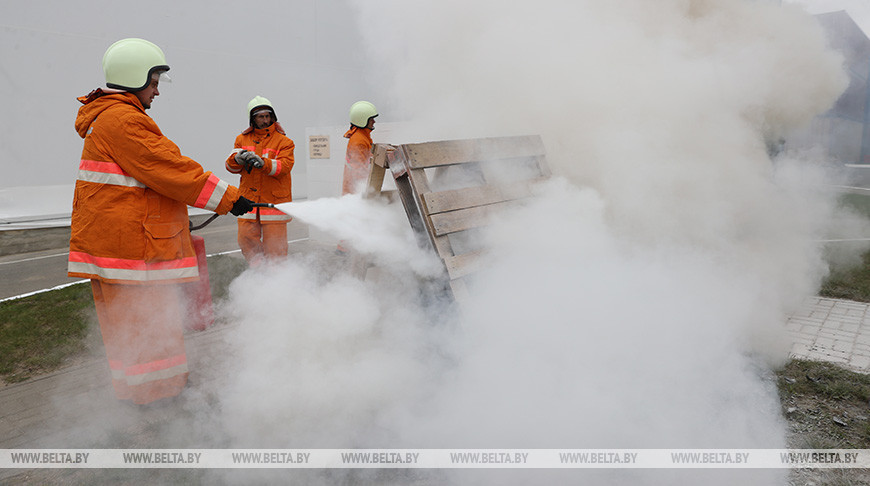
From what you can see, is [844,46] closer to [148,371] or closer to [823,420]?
[823,420]

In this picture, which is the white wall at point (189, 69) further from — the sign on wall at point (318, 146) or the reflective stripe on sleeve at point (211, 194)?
the reflective stripe on sleeve at point (211, 194)

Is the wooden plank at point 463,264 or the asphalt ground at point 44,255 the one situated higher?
the wooden plank at point 463,264

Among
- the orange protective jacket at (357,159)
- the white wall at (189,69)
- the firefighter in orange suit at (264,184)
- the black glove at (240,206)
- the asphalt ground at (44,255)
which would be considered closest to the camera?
the black glove at (240,206)

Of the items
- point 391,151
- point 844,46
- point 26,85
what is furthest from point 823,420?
point 26,85

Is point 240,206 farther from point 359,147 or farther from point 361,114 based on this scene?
point 361,114

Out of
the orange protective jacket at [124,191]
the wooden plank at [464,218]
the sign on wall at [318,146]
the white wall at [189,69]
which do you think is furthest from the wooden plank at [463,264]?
the white wall at [189,69]

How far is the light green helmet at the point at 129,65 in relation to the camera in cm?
269

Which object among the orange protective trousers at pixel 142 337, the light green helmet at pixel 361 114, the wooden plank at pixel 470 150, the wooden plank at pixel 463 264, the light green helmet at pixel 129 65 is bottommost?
the orange protective trousers at pixel 142 337

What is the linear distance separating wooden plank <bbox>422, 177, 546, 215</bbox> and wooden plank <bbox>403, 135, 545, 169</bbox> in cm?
20

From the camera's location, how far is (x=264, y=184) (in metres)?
4.33

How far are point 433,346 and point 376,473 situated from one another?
3.22 feet

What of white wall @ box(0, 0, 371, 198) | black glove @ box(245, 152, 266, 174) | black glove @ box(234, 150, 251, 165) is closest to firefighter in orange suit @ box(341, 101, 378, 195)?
black glove @ box(245, 152, 266, 174)

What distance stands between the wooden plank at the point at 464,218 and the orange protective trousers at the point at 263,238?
180 cm

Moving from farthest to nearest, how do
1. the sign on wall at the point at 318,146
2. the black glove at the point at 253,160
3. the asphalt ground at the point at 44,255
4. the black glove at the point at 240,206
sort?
1. the sign on wall at the point at 318,146
2. the asphalt ground at the point at 44,255
3. the black glove at the point at 253,160
4. the black glove at the point at 240,206
